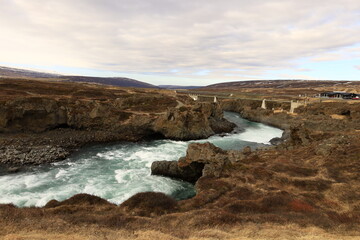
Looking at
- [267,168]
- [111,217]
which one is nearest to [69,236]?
[111,217]

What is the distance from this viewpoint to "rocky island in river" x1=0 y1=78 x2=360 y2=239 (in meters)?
14.6

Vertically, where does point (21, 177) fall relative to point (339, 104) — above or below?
below

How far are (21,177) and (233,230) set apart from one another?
32.5 m

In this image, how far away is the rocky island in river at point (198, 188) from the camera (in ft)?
48.0

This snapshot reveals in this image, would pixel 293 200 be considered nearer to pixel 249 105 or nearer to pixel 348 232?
pixel 348 232

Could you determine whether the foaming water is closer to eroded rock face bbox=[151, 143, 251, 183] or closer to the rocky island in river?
eroded rock face bbox=[151, 143, 251, 183]

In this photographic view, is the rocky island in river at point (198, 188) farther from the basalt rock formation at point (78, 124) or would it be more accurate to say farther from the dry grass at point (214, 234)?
the basalt rock formation at point (78, 124)

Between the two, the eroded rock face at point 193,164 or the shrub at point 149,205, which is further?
the eroded rock face at point 193,164

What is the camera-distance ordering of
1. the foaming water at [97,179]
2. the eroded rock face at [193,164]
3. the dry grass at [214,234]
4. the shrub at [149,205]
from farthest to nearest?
the eroded rock face at [193,164]
the foaming water at [97,179]
the shrub at [149,205]
the dry grass at [214,234]

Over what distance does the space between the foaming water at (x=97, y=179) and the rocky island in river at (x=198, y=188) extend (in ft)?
9.37

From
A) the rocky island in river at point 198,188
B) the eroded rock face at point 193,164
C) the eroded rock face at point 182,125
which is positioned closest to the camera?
the rocky island in river at point 198,188

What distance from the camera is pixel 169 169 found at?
3269 cm

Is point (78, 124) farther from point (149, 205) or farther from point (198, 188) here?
point (149, 205)

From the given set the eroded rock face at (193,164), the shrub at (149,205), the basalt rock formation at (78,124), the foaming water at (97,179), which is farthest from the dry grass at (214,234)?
the basalt rock formation at (78,124)
